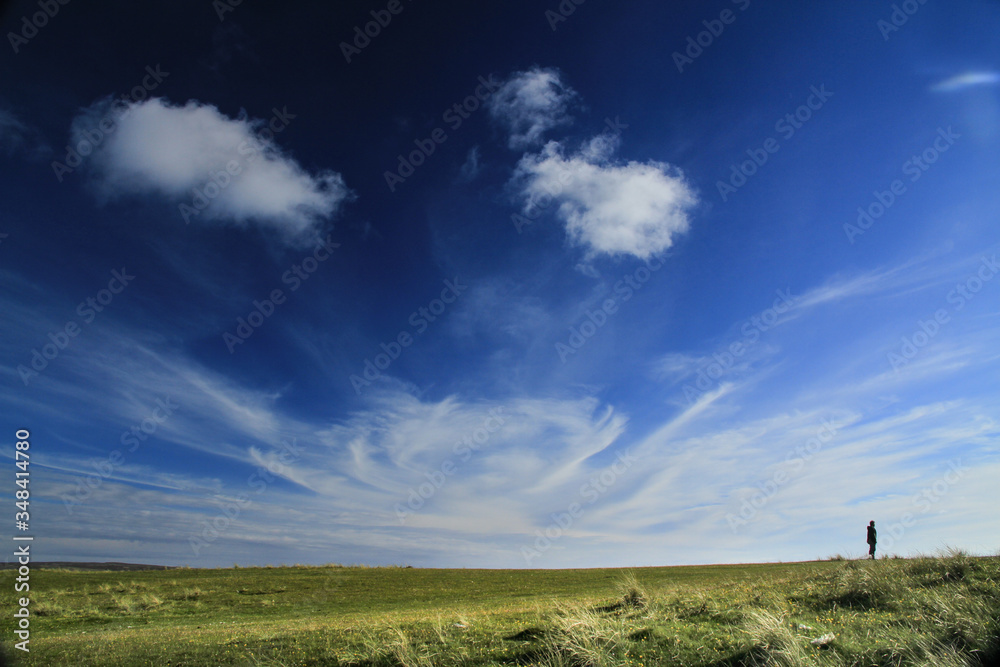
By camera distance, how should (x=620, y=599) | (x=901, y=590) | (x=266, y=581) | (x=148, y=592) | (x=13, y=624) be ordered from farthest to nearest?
1. (x=266, y=581)
2. (x=148, y=592)
3. (x=13, y=624)
4. (x=620, y=599)
5. (x=901, y=590)

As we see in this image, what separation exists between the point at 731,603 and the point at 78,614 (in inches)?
1296

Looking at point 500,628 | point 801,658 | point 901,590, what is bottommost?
point 500,628

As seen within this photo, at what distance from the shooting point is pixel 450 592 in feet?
99.0

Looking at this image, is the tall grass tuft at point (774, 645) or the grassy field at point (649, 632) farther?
the grassy field at point (649, 632)

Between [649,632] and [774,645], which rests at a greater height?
[774,645]

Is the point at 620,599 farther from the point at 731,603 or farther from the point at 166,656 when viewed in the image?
the point at 166,656

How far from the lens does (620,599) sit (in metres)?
17.2

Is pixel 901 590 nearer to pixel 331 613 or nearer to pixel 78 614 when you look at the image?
pixel 331 613

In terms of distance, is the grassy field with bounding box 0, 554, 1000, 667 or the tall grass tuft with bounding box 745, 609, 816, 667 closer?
the tall grass tuft with bounding box 745, 609, 816, 667

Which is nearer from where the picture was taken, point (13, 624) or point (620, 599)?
point (620, 599)

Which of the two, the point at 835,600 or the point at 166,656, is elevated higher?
the point at 835,600

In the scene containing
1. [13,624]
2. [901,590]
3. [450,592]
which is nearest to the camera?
[901,590]

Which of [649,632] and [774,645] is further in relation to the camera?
[649,632]

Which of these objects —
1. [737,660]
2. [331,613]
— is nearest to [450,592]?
[331,613]
